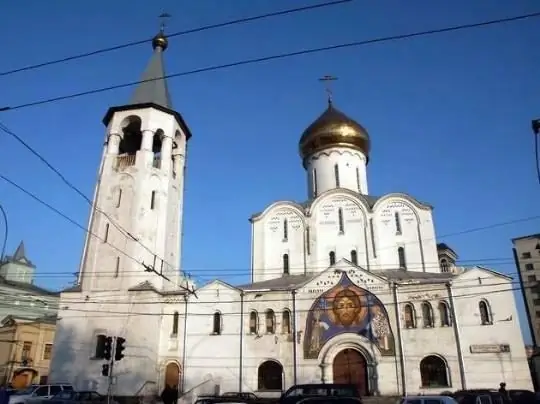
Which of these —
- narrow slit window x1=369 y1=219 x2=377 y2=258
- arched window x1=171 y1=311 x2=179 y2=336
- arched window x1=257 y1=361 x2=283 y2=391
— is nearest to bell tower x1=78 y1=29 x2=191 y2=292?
arched window x1=171 y1=311 x2=179 y2=336

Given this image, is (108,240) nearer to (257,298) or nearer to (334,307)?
(257,298)

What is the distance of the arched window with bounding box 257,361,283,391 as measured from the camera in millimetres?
20516

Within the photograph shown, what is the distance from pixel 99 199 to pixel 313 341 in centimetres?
1354

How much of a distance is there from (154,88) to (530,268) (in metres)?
51.0

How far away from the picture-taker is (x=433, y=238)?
81.1ft

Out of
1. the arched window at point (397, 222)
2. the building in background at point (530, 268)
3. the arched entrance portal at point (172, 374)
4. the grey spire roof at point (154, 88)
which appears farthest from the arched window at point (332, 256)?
the building in background at point (530, 268)

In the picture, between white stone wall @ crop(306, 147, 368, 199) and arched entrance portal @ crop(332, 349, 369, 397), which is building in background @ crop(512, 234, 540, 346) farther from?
arched entrance portal @ crop(332, 349, 369, 397)

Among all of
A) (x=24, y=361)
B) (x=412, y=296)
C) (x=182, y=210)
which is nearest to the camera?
(x=412, y=296)

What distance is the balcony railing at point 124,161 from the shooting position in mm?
25344

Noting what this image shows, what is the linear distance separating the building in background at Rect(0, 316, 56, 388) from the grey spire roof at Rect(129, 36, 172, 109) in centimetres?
2050

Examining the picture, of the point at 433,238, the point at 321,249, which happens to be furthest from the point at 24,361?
the point at 433,238

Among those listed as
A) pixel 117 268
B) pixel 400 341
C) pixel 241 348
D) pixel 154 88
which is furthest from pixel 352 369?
pixel 154 88

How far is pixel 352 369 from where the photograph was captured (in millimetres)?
20250

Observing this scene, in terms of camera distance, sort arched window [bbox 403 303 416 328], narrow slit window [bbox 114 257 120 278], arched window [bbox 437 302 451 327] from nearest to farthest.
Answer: arched window [bbox 437 302 451 327]
arched window [bbox 403 303 416 328]
narrow slit window [bbox 114 257 120 278]
